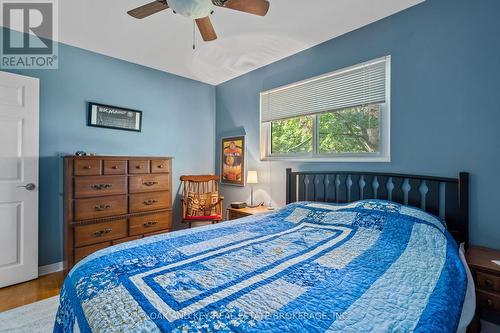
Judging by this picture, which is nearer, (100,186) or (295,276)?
(295,276)

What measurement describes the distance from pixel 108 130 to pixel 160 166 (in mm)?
829

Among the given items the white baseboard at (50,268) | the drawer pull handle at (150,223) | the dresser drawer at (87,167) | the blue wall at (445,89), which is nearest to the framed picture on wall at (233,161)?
the drawer pull handle at (150,223)

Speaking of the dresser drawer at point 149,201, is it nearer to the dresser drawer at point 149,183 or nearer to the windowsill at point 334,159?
the dresser drawer at point 149,183

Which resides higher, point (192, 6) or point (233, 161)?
point (192, 6)

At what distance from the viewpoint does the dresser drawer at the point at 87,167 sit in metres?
2.58

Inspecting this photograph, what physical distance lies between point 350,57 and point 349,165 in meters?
1.14

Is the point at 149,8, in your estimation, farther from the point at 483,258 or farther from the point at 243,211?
the point at 483,258

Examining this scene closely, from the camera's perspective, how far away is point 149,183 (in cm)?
312

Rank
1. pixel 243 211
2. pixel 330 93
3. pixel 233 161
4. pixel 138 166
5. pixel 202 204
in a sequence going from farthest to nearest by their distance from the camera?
1. pixel 233 161
2. pixel 202 204
3. pixel 243 211
4. pixel 138 166
5. pixel 330 93

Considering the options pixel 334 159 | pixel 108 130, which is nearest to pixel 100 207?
pixel 108 130

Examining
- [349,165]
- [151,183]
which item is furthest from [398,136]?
[151,183]

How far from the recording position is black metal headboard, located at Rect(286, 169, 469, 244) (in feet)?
6.33

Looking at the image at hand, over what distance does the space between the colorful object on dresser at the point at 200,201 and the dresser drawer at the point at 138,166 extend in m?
0.68

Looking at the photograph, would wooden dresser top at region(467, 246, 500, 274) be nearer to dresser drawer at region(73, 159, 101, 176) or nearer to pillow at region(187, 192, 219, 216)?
pillow at region(187, 192, 219, 216)
